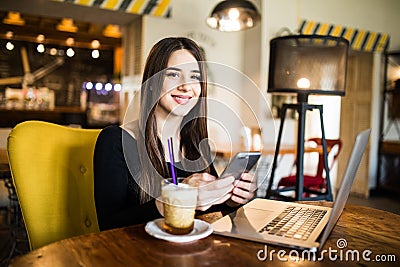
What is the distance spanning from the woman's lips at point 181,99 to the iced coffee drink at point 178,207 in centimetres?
49

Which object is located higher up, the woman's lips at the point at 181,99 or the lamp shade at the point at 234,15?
the lamp shade at the point at 234,15

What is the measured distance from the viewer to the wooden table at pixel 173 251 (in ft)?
2.71

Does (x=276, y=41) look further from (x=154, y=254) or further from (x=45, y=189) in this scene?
(x=154, y=254)

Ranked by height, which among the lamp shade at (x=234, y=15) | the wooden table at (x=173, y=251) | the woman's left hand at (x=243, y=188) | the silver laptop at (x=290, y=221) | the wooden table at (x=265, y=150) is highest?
the lamp shade at (x=234, y=15)

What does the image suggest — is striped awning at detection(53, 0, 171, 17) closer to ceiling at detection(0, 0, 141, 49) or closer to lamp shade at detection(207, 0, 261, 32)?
ceiling at detection(0, 0, 141, 49)

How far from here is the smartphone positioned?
1056 millimetres

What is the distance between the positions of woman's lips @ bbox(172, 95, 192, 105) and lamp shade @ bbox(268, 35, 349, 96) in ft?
3.90

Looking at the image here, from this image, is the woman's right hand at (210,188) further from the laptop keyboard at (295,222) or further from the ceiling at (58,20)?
the ceiling at (58,20)

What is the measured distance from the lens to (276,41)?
8.19 feet

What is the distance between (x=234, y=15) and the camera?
12.4ft

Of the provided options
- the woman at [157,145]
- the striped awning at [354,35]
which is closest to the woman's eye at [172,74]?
the woman at [157,145]

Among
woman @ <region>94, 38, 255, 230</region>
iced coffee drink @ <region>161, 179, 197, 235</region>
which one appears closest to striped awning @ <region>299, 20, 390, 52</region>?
woman @ <region>94, 38, 255, 230</region>

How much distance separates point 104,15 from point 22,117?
291 cm

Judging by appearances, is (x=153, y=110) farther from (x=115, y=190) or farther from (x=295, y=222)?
(x=295, y=222)
